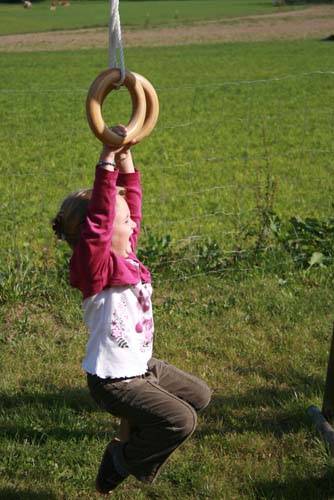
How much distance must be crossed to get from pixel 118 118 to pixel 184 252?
9903 millimetres

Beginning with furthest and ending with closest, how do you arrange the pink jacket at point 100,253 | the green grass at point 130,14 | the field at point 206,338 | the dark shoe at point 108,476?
the green grass at point 130,14 → the field at point 206,338 → the dark shoe at point 108,476 → the pink jacket at point 100,253

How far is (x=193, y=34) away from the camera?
1672 inches

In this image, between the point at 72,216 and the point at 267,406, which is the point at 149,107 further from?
the point at 267,406

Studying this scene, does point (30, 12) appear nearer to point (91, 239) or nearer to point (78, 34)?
point (78, 34)

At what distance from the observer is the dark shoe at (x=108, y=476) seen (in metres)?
2.94

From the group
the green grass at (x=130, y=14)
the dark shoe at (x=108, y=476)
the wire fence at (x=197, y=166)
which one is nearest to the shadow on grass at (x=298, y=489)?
the dark shoe at (x=108, y=476)

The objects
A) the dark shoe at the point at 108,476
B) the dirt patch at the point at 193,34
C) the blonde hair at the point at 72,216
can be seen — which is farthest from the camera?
the dirt patch at the point at 193,34

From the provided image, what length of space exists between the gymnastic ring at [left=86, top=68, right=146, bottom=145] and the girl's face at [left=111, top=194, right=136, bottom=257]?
9.7 inches

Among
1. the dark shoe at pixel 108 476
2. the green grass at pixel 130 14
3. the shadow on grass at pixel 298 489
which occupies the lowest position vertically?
the shadow on grass at pixel 298 489

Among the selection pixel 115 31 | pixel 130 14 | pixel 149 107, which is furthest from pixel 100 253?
pixel 130 14

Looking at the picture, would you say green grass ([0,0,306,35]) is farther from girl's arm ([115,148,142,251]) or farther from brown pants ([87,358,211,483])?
brown pants ([87,358,211,483])

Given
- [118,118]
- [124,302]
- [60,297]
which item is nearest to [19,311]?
[60,297]

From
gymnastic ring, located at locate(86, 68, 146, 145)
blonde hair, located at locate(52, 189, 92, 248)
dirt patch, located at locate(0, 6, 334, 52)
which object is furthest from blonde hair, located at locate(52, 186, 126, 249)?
dirt patch, located at locate(0, 6, 334, 52)

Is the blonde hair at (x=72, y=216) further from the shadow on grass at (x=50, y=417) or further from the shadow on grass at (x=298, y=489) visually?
the shadow on grass at (x=298, y=489)
